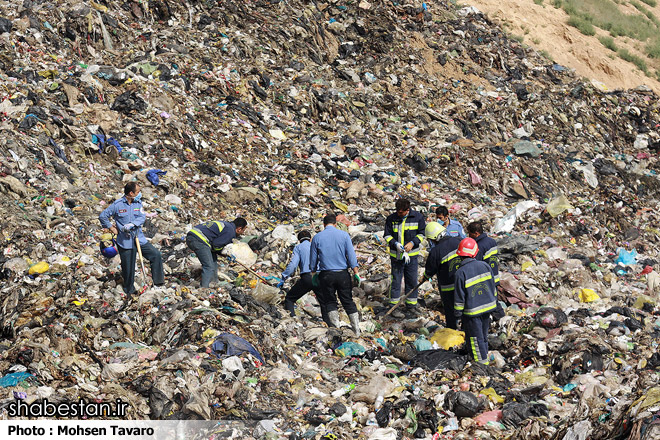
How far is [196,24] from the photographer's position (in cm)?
1399

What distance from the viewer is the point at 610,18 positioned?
80.3 feet

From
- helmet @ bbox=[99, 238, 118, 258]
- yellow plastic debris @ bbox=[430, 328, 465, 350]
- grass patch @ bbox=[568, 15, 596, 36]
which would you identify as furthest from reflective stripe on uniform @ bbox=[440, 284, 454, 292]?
grass patch @ bbox=[568, 15, 596, 36]

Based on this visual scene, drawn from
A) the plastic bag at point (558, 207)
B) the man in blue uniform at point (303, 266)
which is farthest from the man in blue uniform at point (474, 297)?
the plastic bag at point (558, 207)

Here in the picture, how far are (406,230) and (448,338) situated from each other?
140 cm

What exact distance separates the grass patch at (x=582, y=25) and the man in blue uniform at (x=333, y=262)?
20233mm

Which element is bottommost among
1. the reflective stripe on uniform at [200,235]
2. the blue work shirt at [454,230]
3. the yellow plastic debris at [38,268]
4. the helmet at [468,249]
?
the yellow plastic debris at [38,268]

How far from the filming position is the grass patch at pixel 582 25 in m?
22.3

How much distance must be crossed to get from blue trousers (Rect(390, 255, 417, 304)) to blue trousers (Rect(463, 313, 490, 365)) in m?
1.47

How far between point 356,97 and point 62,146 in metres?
7.08

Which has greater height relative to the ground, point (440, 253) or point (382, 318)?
point (440, 253)

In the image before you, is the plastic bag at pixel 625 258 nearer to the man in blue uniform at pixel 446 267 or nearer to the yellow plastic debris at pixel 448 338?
the man in blue uniform at pixel 446 267

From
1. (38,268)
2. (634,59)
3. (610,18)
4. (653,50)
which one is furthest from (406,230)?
(610,18)

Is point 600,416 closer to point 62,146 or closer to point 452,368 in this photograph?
point 452,368

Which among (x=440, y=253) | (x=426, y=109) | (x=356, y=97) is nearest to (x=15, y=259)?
(x=440, y=253)
